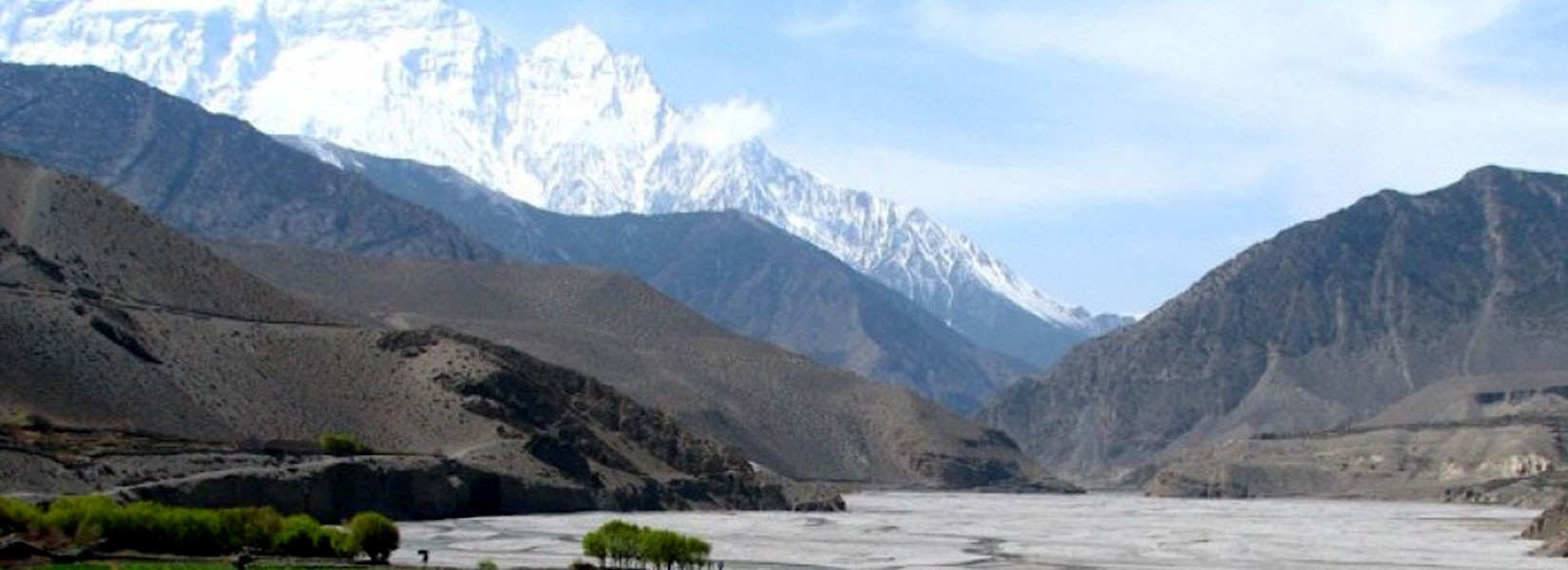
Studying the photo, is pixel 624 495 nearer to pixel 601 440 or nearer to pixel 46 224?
pixel 601 440

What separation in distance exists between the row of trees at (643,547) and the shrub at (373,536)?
8.70 meters

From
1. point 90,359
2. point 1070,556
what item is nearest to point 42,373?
point 90,359

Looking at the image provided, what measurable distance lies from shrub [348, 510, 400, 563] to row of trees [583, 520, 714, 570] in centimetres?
870

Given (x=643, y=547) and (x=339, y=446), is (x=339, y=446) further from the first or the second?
(x=643, y=547)

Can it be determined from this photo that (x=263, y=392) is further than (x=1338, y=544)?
Yes

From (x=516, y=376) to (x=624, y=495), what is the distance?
56.2 ft

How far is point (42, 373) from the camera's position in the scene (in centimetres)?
14625

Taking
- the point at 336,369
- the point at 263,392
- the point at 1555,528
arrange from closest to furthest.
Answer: the point at 1555,528
the point at 263,392
the point at 336,369

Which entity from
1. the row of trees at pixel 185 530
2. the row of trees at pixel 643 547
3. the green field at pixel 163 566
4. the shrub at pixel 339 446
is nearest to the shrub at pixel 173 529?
the row of trees at pixel 185 530

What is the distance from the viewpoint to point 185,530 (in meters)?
82.1

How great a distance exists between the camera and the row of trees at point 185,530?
259 feet

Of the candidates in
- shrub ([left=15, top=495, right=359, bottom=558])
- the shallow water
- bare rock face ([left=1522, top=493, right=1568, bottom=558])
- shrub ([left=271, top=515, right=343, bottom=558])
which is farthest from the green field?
bare rock face ([left=1522, top=493, right=1568, bottom=558])

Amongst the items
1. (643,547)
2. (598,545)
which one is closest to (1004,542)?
(598,545)

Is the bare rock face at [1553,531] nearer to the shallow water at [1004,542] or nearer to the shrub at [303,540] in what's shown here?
the shallow water at [1004,542]
